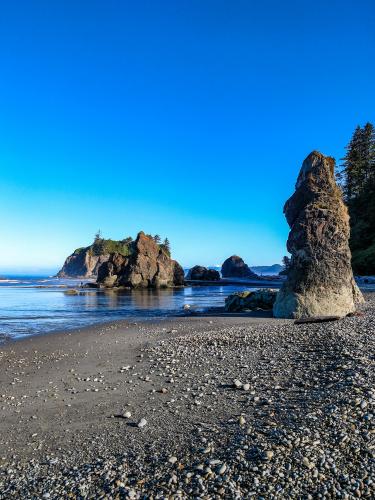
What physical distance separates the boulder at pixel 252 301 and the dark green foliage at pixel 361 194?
38030 millimetres

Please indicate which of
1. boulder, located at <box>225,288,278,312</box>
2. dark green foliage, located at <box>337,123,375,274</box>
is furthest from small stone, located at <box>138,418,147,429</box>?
dark green foliage, located at <box>337,123,375,274</box>

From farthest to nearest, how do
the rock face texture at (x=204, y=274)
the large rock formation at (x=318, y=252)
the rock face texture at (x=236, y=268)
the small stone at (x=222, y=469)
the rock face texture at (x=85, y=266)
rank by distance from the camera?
the rock face texture at (x=85, y=266) < the rock face texture at (x=236, y=268) < the rock face texture at (x=204, y=274) < the large rock formation at (x=318, y=252) < the small stone at (x=222, y=469)

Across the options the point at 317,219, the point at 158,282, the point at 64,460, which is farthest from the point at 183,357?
the point at 158,282

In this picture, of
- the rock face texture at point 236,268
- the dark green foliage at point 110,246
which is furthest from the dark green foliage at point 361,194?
the dark green foliage at point 110,246

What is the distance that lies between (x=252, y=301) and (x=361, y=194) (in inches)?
2258

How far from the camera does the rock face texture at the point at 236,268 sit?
514ft

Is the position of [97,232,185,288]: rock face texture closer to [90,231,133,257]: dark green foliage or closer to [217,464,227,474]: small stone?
[90,231,133,257]: dark green foliage

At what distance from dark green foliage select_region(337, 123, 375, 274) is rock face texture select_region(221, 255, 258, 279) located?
236 ft

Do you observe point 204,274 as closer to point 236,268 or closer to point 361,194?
point 236,268

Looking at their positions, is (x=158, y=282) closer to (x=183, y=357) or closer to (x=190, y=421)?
(x=183, y=357)

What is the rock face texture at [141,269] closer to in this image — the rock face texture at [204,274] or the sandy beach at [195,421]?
the rock face texture at [204,274]

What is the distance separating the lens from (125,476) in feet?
19.2

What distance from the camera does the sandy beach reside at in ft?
18.2

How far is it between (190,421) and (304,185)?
68.3ft
